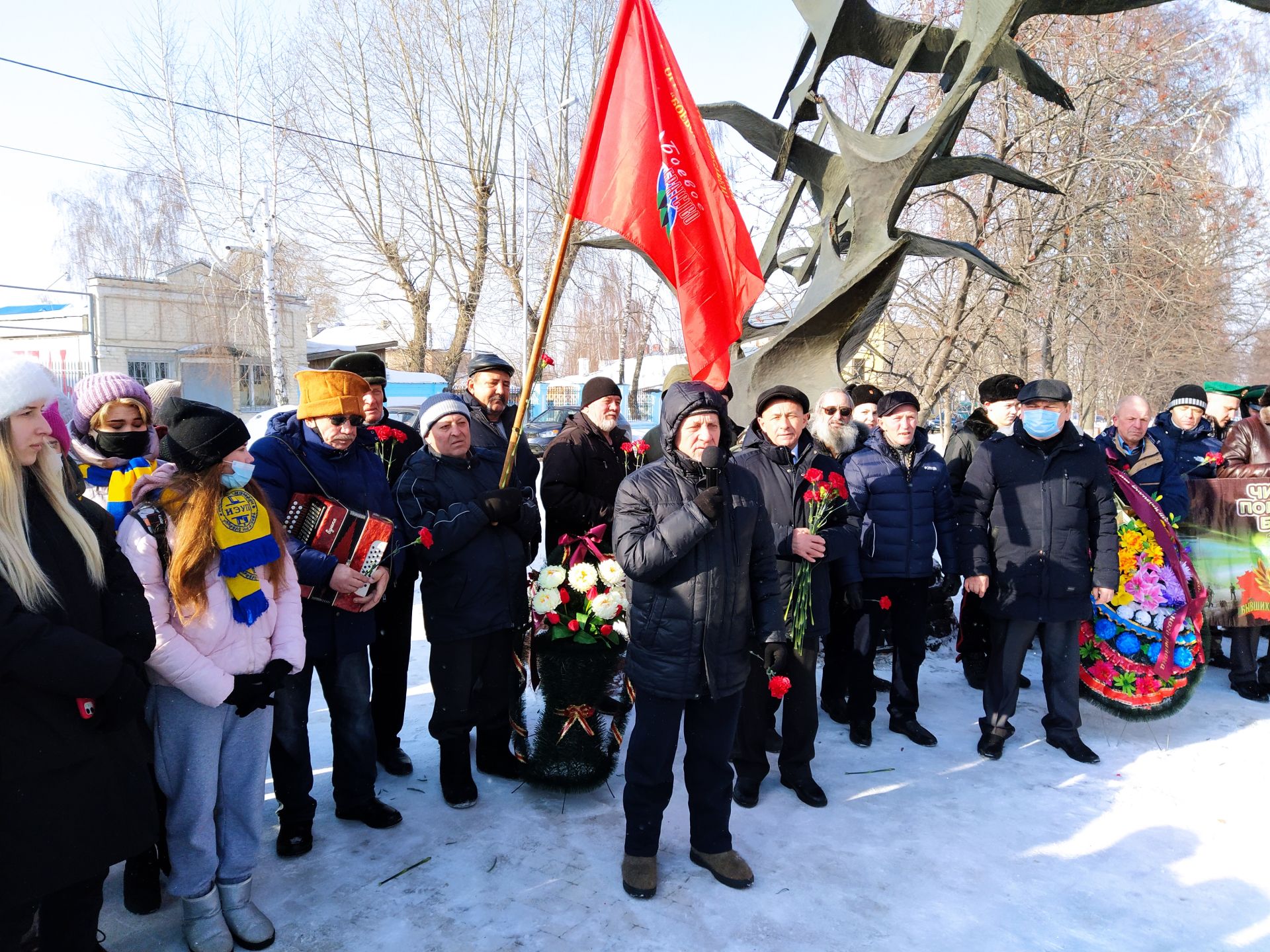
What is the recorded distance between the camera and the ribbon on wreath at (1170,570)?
167 inches

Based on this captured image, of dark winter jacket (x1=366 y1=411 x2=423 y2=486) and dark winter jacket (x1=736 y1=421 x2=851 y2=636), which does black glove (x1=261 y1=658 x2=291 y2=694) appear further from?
dark winter jacket (x1=736 y1=421 x2=851 y2=636)

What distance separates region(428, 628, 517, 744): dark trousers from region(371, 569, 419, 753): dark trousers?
426 millimetres

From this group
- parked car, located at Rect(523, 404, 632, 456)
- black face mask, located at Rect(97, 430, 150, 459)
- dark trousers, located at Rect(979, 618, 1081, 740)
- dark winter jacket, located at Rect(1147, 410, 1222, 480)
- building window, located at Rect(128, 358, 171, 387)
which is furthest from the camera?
building window, located at Rect(128, 358, 171, 387)

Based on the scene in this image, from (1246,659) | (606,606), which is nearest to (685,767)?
(606,606)

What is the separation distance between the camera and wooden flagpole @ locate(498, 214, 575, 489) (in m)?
3.28

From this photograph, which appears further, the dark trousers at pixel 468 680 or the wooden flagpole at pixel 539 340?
the dark trousers at pixel 468 680

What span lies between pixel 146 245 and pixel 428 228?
48.3 feet

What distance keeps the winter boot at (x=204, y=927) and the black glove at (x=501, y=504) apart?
1.63 meters

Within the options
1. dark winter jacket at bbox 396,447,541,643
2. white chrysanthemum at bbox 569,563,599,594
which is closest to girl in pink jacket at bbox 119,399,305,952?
dark winter jacket at bbox 396,447,541,643

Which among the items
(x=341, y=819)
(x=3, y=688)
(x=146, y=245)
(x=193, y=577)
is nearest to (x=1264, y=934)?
(x=341, y=819)

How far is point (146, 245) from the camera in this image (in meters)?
28.6

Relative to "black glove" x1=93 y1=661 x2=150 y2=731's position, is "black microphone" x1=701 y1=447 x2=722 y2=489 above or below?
above

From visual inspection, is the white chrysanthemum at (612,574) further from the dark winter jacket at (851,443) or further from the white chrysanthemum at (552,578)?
the dark winter jacket at (851,443)

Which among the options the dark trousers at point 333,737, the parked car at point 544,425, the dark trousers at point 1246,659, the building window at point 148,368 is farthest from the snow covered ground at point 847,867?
the building window at point 148,368
